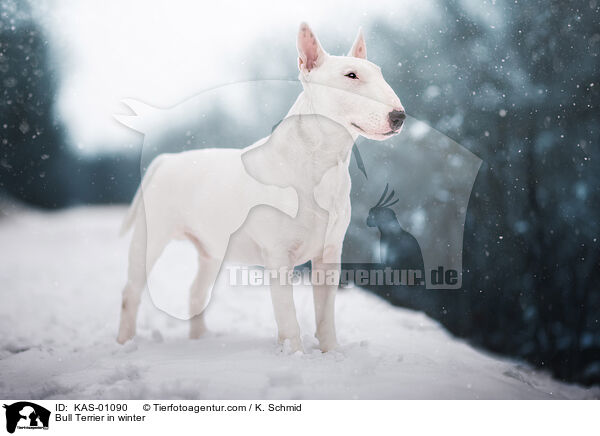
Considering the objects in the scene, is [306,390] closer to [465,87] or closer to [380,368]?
[380,368]

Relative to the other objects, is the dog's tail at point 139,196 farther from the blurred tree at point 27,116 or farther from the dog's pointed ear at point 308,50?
the dog's pointed ear at point 308,50

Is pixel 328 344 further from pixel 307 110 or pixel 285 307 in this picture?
pixel 307 110

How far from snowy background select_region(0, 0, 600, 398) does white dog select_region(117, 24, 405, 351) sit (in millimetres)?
353

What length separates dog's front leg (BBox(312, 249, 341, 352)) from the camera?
169cm

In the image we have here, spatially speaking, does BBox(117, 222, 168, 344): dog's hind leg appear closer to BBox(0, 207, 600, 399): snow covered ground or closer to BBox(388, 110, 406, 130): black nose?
→ BBox(0, 207, 600, 399): snow covered ground

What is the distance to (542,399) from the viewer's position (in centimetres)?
173

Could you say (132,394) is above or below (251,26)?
below

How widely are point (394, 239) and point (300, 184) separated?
668mm

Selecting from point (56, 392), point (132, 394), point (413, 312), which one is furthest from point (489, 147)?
point (56, 392)

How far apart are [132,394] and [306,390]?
563 millimetres
